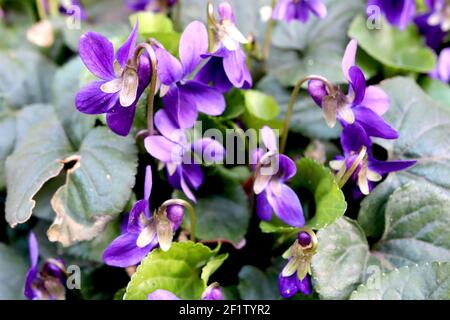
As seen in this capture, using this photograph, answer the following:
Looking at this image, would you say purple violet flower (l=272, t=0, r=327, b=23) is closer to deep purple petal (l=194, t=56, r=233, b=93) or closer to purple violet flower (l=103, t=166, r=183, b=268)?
deep purple petal (l=194, t=56, r=233, b=93)

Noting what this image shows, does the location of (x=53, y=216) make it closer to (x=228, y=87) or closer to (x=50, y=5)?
(x=228, y=87)

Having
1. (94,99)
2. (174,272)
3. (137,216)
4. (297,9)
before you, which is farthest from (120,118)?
(297,9)

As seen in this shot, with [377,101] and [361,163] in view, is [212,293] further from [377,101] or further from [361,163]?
[377,101]

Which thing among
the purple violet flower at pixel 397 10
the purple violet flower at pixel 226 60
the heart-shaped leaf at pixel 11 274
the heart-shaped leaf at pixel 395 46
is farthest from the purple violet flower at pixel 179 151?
the purple violet flower at pixel 397 10

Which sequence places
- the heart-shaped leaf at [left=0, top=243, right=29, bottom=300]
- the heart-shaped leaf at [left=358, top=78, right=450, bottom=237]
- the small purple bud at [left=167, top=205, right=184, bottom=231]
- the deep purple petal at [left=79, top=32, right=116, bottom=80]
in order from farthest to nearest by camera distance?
the heart-shaped leaf at [left=0, top=243, right=29, bottom=300] < the heart-shaped leaf at [left=358, top=78, right=450, bottom=237] < the small purple bud at [left=167, top=205, right=184, bottom=231] < the deep purple petal at [left=79, top=32, right=116, bottom=80]

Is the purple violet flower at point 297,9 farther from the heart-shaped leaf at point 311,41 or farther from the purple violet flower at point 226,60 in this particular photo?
the purple violet flower at point 226,60

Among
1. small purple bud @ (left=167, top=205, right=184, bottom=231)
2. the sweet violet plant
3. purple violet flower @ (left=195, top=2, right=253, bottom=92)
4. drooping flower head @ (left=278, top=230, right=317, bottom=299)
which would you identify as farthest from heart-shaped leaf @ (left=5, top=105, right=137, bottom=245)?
drooping flower head @ (left=278, top=230, right=317, bottom=299)
